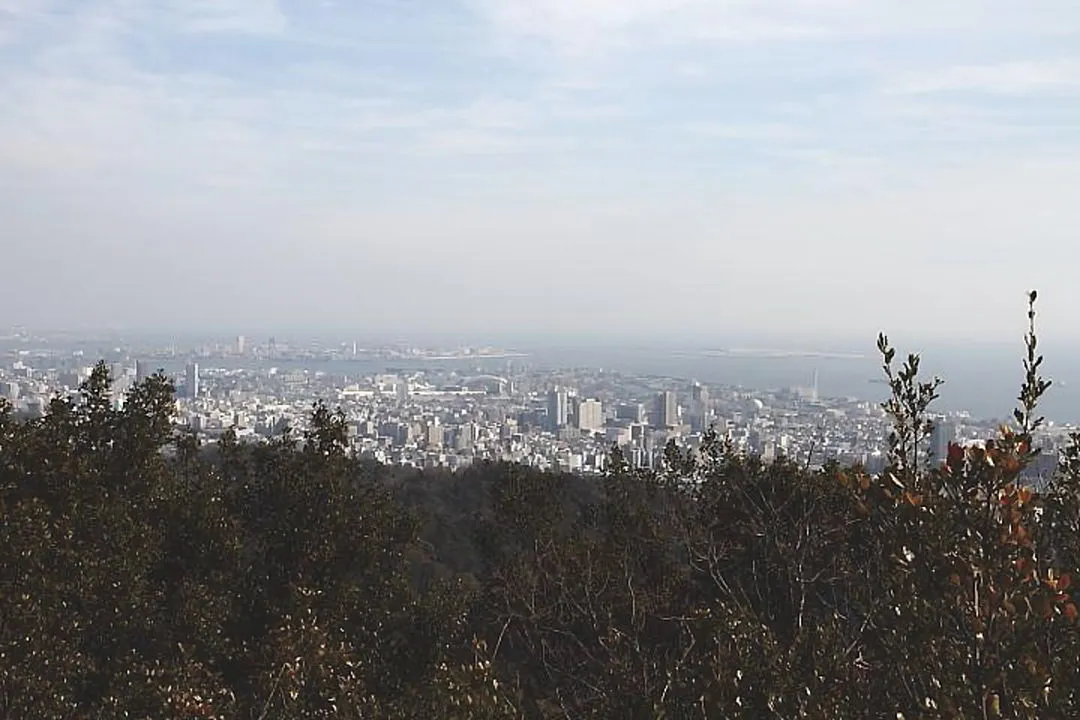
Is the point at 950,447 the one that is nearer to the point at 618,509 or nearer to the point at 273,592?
the point at 273,592

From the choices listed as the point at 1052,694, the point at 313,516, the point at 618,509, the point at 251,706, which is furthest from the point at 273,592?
the point at 1052,694

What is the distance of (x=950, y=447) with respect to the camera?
3260 mm

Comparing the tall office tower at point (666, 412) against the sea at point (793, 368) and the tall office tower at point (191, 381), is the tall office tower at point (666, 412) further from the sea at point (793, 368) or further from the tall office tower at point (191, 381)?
the tall office tower at point (191, 381)

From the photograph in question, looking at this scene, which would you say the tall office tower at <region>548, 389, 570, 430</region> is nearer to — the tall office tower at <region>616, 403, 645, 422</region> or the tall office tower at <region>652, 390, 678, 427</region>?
the tall office tower at <region>616, 403, 645, 422</region>

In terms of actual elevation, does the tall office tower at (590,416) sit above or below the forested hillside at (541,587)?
below

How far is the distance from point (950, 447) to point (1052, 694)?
0.89 m

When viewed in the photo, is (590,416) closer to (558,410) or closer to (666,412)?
(558,410)

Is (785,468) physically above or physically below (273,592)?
above

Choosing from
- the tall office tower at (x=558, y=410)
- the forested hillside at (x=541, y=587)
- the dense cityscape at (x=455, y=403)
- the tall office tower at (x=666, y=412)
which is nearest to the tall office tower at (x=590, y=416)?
the dense cityscape at (x=455, y=403)

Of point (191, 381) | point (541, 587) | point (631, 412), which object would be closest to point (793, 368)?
point (631, 412)

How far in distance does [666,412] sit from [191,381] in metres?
25.1

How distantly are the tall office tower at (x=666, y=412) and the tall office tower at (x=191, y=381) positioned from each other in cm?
2248

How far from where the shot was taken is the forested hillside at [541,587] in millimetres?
3320

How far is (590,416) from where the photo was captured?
45.9 metres
